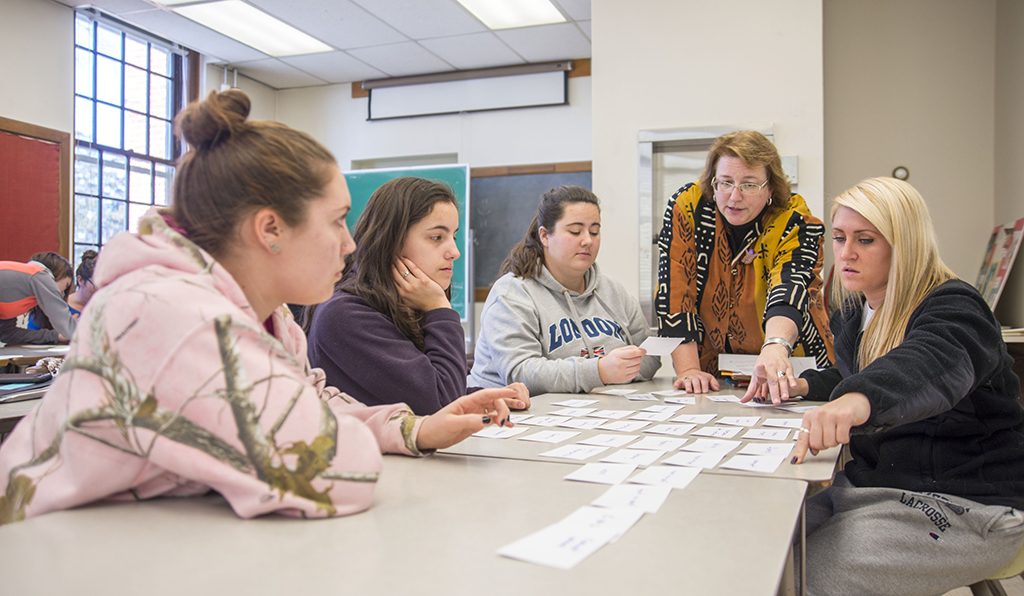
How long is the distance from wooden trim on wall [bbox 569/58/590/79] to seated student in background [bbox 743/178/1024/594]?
5101mm

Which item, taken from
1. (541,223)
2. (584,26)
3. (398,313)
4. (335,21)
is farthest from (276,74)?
(398,313)

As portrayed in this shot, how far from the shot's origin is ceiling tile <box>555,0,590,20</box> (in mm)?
5203

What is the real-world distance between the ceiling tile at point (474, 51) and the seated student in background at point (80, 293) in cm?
291

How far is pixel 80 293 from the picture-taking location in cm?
407

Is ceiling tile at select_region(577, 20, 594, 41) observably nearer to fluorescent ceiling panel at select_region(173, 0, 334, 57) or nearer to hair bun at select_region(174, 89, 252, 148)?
fluorescent ceiling panel at select_region(173, 0, 334, 57)

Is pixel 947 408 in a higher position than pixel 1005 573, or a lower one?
higher

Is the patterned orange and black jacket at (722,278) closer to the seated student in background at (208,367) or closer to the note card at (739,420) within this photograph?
the note card at (739,420)

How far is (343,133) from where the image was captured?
719 centimetres

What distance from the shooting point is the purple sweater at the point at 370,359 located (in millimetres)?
1610

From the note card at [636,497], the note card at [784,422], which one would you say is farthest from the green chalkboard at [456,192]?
the note card at [636,497]

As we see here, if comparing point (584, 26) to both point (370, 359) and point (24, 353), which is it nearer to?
point (24, 353)

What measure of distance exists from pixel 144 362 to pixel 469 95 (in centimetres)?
628

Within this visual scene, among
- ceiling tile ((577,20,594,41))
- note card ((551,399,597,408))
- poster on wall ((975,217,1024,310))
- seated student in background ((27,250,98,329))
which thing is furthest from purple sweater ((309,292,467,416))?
ceiling tile ((577,20,594,41))

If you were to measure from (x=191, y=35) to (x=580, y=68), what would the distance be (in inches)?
122
